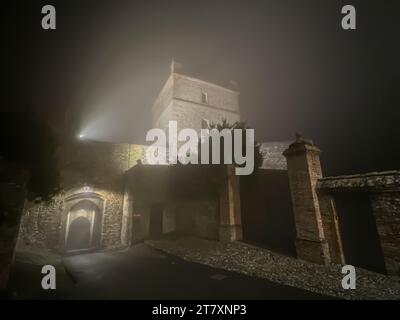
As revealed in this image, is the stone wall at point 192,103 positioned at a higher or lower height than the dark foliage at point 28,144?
higher

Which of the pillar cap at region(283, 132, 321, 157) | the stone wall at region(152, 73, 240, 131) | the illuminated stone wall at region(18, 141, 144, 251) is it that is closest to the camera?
the pillar cap at region(283, 132, 321, 157)

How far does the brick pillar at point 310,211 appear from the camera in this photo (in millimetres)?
7844

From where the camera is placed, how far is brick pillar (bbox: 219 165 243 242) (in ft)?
36.8

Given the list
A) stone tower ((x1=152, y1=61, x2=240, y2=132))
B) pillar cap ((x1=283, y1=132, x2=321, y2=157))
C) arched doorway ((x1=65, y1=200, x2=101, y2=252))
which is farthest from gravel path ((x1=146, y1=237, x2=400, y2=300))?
stone tower ((x1=152, y1=61, x2=240, y2=132))

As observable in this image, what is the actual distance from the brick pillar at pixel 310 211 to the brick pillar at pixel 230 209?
11.3 ft

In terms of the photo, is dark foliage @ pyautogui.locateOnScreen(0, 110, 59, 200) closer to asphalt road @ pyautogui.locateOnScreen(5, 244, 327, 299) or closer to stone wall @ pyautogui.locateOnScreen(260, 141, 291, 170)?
asphalt road @ pyautogui.locateOnScreen(5, 244, 327, 299)

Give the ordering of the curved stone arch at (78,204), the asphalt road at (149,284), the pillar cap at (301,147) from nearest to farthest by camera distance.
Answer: the asphalt road at (149,284) → the pillar cap at (301,147) → the curved stone arch at (78,204)

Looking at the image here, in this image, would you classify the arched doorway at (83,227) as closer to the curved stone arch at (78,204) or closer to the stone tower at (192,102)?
the curved stone arch at (78,204)

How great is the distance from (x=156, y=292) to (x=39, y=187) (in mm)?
6018

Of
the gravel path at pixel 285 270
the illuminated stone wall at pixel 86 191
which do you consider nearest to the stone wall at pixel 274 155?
the gravel path at pixel 285 270

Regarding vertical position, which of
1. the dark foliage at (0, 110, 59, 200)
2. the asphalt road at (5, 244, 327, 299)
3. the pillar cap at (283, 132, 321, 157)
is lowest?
the asphalt road at (5, 244, 327, 299)

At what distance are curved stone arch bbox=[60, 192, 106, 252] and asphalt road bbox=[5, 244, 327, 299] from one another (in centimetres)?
509

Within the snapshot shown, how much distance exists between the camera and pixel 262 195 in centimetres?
1210
